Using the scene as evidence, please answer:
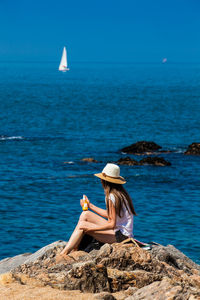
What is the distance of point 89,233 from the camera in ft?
42.4

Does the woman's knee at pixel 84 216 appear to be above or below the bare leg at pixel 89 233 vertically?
above

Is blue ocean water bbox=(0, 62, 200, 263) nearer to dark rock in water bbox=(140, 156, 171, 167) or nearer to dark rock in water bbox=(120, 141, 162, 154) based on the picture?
dark rock in water bbox=(140, 156, 171, 167)

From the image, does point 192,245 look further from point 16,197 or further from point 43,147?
point 43,147

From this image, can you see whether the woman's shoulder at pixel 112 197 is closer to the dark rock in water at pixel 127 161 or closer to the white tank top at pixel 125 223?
the white tank top at pixel 125 223

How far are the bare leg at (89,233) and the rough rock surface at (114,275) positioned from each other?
0.21m

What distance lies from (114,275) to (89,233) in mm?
2324

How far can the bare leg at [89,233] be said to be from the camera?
12836 millimetres

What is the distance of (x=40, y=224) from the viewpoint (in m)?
26.0

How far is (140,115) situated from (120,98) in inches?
1118

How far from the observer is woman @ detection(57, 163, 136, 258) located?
12.8 metres

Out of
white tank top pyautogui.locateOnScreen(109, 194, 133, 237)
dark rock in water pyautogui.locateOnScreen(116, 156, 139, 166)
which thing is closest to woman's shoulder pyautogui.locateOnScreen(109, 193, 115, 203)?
white tank top pyautogui.locateOnScreen(109, 194, 133, 237)

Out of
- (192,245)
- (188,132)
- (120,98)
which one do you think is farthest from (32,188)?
A: (120,98)

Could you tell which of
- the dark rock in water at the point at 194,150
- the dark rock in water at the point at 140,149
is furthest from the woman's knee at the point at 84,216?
the dark rock in water at the point at 194,150

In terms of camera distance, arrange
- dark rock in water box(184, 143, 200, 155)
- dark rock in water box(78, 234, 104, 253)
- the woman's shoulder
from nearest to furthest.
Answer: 1. the woman's shoulder
2. dark rock in water box(78, 234, 104, 253)
3. dark rock in water box(184, 143, 200, 155)
